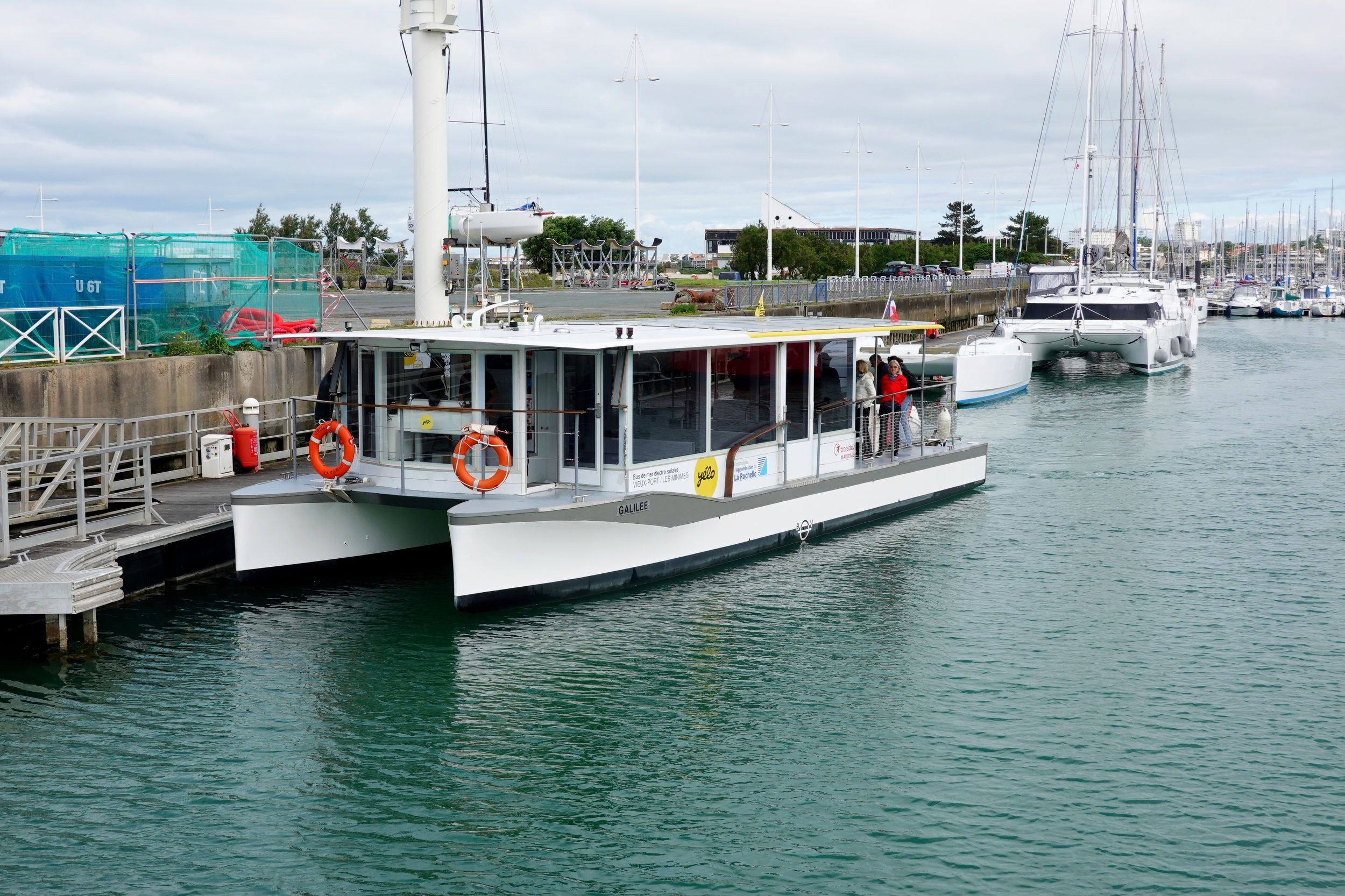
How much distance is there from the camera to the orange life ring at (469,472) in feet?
48.4

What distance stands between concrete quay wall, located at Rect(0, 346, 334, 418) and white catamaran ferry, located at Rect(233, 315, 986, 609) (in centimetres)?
377

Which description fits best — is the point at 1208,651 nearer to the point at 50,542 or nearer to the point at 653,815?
the point at 653,815

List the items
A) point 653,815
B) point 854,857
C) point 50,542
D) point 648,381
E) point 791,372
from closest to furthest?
1. point 854,857
2. point 653,815
3. point 50,542
4. point 648,381
5. point 791,372

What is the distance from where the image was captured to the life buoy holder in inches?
582

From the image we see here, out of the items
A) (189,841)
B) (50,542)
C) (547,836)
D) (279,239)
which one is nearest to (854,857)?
(547,836)

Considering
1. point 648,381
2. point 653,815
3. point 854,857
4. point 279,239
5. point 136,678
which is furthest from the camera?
point 279,239

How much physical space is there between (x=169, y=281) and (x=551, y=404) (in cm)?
885

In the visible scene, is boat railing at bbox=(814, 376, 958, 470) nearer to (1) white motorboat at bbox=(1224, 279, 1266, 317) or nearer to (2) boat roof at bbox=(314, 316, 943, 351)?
(2) boat roof at bbox=(314, 316, 943, 351)

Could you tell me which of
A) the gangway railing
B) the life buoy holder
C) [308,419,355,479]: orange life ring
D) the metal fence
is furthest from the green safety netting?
the metal fence

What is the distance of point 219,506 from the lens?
666 inches

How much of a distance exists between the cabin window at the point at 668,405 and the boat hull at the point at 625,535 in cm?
65

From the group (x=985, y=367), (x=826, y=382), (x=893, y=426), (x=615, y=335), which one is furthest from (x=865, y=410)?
(x=985, y=367)

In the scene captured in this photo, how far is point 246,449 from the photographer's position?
63.8 feet

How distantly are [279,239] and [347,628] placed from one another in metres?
10.7
